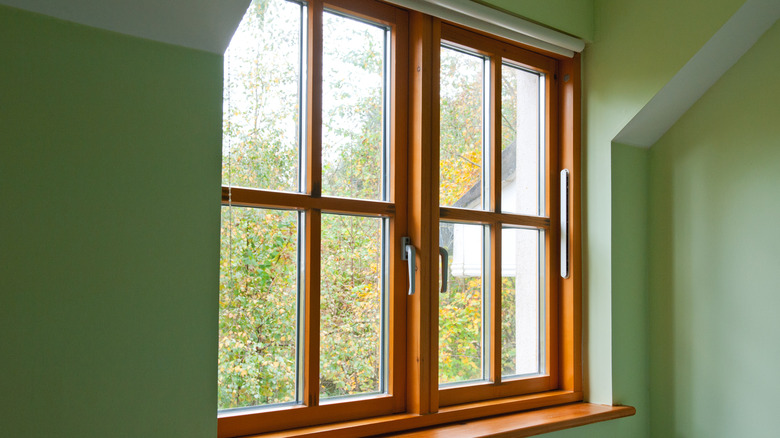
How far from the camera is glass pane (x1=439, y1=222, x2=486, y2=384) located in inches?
88.0

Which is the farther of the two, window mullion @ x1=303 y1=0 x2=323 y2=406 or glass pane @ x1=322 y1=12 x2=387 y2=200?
glass pane @ x1=322 y1=12 x2=387 y2=200

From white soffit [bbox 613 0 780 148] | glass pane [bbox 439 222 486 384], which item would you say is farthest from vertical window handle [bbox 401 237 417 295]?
white soffit [bbox 613 0 780 148]

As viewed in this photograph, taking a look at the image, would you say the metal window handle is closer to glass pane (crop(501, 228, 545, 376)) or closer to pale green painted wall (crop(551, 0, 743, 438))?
glass pane (crop(501, 228, 545, 376))

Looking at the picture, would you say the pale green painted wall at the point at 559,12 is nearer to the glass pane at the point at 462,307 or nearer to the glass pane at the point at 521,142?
the glass pane at the point at 521,142

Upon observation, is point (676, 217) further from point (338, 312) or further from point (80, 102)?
point (80, 102)

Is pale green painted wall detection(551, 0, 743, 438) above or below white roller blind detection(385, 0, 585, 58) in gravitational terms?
below

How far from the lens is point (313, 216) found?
6.16 ft

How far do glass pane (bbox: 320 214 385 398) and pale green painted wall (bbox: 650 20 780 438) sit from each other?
1.20 metres

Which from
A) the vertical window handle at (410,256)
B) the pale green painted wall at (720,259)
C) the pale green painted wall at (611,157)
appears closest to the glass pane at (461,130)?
the vertical window handle at (410,256)

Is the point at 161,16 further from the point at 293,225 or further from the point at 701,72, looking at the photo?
the point at 701,72

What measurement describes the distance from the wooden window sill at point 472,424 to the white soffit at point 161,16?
103cm

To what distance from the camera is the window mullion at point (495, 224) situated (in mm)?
2357

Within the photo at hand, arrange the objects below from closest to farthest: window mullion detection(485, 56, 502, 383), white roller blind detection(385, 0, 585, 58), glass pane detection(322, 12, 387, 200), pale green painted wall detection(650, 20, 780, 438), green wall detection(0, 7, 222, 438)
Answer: green wall detection(0, 7, 222, 438)
glass pane detection(322, 12, 387, 200)
white roller blind detection(385, 0, 585, 58)
pale green painted wall detection(650, 20, 780, 438)
window mullion detection(485, 56, 502, 383)

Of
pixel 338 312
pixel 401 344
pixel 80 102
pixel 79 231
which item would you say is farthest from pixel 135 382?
pixel 401 344
